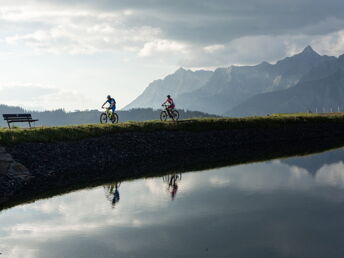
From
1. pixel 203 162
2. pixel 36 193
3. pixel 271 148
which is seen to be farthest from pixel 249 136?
pixel 36 193

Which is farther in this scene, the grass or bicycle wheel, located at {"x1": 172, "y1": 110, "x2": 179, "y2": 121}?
bicycle wheel, located at {"x1": 172, "y1": 110, "x2": 179, "y2": 121}

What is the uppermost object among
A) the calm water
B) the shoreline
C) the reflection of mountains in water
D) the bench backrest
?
the bench backrest

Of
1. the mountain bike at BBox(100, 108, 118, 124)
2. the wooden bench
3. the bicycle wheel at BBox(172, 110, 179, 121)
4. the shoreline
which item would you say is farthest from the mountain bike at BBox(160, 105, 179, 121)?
the wooden bench

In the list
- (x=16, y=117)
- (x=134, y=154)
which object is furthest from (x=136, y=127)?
(x=16, y=117)

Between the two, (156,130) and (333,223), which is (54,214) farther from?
(156,130)

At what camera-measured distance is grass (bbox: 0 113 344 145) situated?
4850 cm

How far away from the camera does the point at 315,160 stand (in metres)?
50.3

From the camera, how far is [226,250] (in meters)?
20.8

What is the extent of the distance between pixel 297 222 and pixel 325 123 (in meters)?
62.7

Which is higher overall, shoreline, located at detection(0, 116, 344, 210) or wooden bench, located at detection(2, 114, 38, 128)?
wooden bench, located at detection(2, 114, 38, 128)

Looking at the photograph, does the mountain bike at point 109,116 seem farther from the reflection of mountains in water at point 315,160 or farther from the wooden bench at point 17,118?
the reflection of mountains in water at point 315,160

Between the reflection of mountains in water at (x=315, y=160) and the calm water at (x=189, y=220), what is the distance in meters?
4.61

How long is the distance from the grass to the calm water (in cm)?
1622

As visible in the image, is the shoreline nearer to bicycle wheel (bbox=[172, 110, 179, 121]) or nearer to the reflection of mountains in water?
bicycle wheel (bbox=[172, 110, 179, 121])
